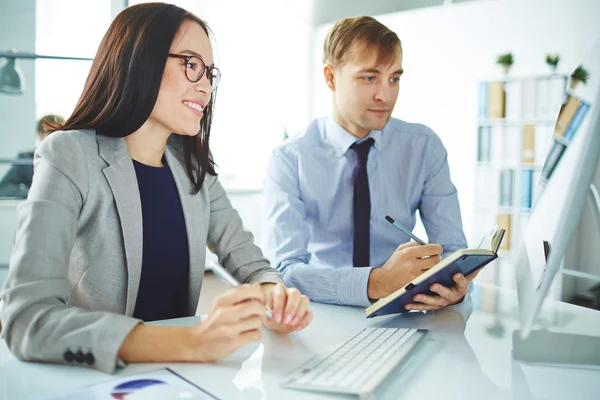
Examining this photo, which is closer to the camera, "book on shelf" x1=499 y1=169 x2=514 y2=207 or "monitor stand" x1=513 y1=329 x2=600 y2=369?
"monitor stand" x1=513 y1=329 x2=600 y2=369

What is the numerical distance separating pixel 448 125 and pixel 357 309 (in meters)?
4.62

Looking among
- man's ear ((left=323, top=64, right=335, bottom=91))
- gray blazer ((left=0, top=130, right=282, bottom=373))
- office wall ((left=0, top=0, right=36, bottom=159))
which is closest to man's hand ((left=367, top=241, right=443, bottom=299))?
gray blazer ((left=0, top=130, right=282, bottom=373))

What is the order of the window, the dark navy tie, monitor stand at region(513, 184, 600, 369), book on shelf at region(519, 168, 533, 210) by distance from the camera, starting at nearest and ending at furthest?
1. monitor stand at region(513, 184, 600, 369)
2. the dark navy tie
3. the window
4. book on shelf at region(519, 168, 533, 210)

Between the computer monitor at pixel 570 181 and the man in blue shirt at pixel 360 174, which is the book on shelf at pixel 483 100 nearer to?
the man in blue shirt at pixel 360 174

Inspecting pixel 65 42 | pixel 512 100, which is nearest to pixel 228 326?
pixel 65 42

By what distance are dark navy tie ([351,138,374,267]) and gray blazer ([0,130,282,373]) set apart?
17.4 inches

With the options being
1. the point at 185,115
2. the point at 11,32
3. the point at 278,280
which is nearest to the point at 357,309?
the point at 278,280

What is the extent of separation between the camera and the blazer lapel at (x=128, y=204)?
3.65ft

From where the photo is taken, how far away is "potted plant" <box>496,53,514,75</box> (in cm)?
474

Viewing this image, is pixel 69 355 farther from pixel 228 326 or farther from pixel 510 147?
pixel 510 147

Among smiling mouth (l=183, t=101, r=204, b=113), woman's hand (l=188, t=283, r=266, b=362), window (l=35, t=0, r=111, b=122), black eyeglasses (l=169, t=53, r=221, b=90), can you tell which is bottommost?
woman's hand (l=188, t=283, r=266, b=362)

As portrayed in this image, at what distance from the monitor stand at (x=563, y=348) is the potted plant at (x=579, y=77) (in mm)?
177

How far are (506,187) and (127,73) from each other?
4273mm

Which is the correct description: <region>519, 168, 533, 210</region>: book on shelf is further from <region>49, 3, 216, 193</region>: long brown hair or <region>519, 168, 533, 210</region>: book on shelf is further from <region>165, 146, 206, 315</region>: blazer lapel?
<region>49, 3, 216, 193</region>: long brown hair
